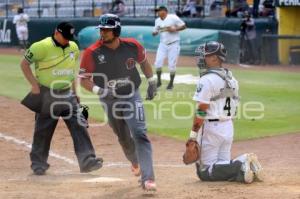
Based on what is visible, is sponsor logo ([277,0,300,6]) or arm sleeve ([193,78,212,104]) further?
sponsor logo ([277,0,300,6])

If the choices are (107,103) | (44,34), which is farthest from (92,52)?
(44,34)

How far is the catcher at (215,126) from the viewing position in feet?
25.2

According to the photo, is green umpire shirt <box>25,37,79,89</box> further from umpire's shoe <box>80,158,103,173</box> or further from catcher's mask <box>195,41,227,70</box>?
catcher's mask <box>195,41,227,70</box>

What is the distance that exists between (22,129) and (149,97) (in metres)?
5.06

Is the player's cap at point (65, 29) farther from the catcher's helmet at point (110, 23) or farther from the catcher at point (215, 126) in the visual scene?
the catcher at point (215, 126)

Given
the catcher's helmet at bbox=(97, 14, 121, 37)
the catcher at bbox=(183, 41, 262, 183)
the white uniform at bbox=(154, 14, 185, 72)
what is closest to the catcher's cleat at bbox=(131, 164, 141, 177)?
the catcher at bbox=(183, 41, 262, 183)

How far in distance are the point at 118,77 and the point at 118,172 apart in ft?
5.91

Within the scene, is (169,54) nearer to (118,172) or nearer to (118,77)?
(118,172)

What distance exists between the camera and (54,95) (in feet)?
29.5

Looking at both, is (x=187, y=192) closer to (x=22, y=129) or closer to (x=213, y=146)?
(x=213, y=146)

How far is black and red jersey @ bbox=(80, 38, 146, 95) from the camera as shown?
785 centimetres

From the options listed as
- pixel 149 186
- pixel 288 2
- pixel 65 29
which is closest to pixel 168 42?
pixel 65 29

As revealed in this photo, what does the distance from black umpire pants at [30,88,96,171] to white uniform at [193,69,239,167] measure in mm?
1682

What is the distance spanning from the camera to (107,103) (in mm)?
8055
